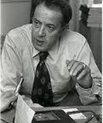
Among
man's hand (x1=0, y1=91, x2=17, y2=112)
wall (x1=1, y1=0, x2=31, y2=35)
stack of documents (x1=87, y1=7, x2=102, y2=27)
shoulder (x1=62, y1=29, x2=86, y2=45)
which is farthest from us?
A: wall (x1=1, y1=0, x2=31, y2=35)

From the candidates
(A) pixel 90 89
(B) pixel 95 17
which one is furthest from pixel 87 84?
(B) pixel 95 17

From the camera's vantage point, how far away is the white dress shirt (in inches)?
62.9

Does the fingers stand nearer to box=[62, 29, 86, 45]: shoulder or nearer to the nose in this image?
the nose

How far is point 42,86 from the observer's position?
171 centimetres

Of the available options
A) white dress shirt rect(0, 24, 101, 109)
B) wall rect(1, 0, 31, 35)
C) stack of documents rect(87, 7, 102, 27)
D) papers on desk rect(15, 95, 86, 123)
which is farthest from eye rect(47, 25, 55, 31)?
wall rect(1, 0, 31, 35)

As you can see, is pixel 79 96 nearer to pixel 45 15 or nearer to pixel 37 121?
pixel 45 15

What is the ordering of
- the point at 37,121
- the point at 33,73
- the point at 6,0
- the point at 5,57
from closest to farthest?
the point at 37,121, the point at 5,57, the point at 33,73, the point at 6,0

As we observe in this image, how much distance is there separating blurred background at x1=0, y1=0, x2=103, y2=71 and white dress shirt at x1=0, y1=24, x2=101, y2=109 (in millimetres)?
1057

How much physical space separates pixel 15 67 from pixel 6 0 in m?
1.49

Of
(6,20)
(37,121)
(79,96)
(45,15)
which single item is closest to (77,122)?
(37,121)

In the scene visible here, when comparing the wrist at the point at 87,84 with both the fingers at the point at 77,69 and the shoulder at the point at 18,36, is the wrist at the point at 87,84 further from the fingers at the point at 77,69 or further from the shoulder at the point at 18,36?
the shoulder at the point at 18,36

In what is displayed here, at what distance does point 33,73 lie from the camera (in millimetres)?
1732

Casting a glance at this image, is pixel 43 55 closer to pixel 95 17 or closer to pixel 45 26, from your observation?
pixel 45 26

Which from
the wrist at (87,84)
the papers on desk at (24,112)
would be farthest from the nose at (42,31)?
the papers on desk at (24,112)
